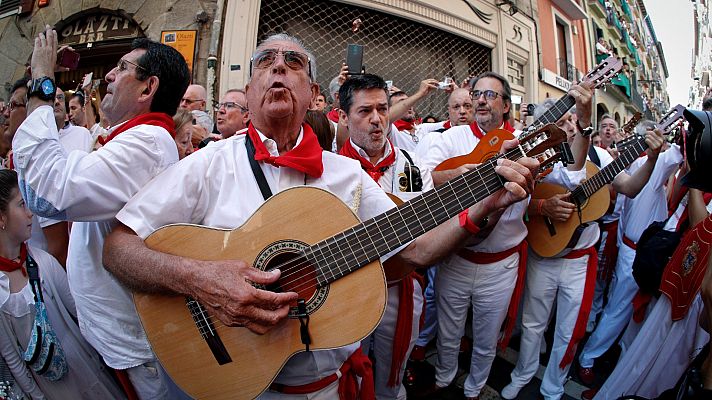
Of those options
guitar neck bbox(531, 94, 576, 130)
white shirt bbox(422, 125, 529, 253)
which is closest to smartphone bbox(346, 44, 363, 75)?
white shirt bbox(422, 125, 529, 253)

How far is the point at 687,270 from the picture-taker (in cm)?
230

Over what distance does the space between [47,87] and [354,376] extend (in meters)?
1.74

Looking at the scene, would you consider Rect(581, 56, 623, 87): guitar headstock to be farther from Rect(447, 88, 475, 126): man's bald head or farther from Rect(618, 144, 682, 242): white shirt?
Rect(447, 88, 475, 126): man's bald head

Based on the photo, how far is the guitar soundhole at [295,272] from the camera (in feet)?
4.50

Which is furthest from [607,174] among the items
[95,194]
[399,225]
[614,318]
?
[95,194]

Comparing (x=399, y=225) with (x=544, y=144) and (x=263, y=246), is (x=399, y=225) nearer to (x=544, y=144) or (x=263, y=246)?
(x=263, y=246)

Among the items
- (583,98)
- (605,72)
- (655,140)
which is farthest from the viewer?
(655,140)

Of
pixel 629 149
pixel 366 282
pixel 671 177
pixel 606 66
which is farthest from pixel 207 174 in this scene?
pixel 671 177

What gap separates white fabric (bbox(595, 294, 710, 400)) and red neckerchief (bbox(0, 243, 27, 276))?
129 inches

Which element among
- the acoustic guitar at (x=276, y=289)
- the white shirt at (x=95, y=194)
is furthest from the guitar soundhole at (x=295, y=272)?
the white shirt at (x=95, y=194)

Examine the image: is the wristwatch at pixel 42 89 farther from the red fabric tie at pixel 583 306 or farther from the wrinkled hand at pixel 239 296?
the red fabric tie at pixel 583 306

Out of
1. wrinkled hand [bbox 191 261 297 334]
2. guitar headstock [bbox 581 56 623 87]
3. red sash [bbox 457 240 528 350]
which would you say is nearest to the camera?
wrinkled hand [bbox 191 261 297 334]

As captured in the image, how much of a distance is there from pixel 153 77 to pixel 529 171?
162 centimetres

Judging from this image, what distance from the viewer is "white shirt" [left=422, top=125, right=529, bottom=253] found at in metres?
2.95
